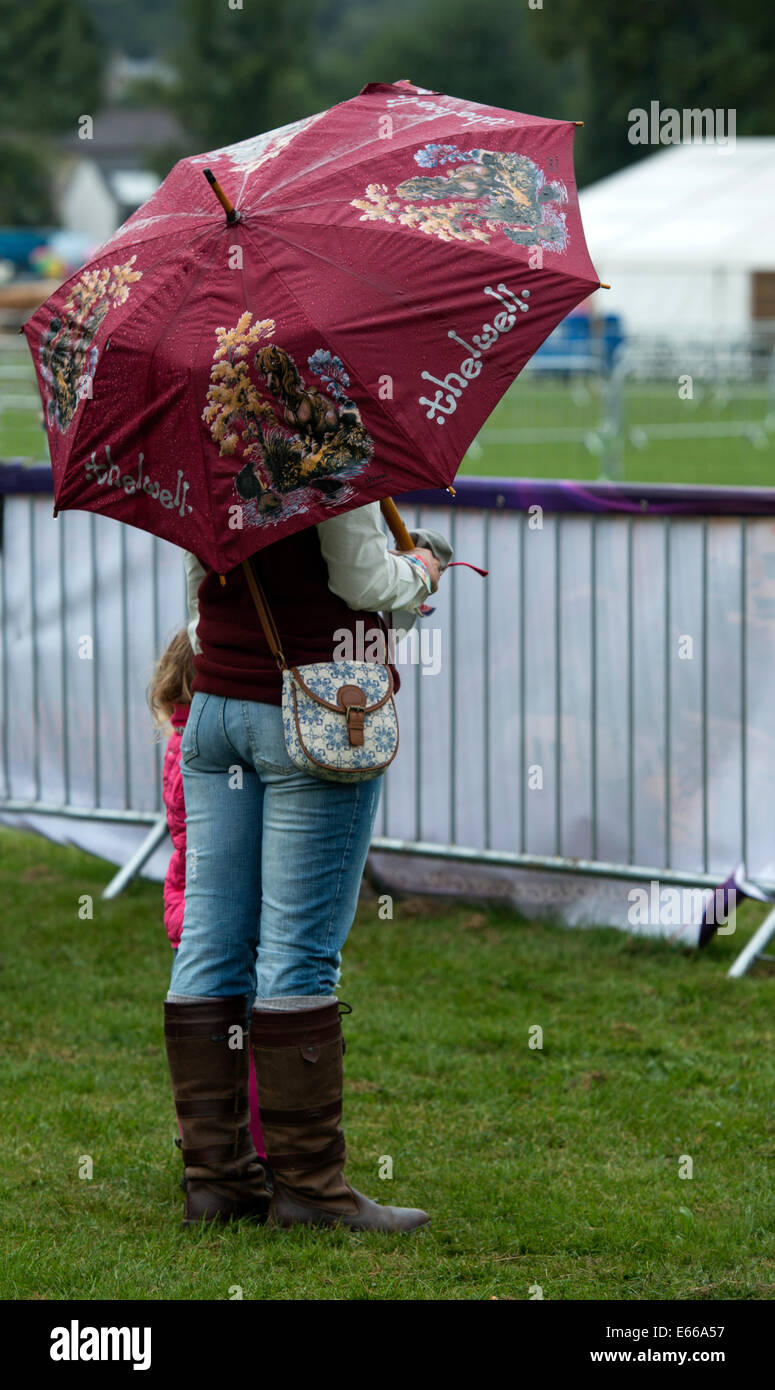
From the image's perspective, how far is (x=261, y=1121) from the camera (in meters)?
3.58

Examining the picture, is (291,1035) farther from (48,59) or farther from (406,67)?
(48,59)

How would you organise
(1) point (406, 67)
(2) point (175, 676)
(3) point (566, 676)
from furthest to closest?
(1) point (406, 67)
(3) point (566, 676)
(2) point (175, 676)

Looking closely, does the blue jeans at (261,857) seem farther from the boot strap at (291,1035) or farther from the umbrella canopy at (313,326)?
the umbrella canopy at (313,326)

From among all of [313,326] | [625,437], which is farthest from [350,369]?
[625,437]

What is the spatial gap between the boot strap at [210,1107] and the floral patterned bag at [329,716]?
0.76 metres

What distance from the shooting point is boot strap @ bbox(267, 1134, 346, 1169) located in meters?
3.56

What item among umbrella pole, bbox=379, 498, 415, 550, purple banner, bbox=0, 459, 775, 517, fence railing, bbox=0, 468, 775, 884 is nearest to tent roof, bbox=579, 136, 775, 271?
fence railing, bbox=0, 468, 775, 884

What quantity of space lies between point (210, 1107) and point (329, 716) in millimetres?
897

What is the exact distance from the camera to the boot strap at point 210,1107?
12.0 feet

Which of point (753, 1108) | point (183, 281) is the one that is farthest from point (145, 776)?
point (183, 281)

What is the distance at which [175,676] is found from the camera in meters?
3.90

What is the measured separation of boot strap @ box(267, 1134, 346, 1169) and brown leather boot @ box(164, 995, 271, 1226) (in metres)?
0.14

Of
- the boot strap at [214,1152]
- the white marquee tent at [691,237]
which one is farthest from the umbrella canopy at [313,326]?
the white marquee tent at [691,237]
